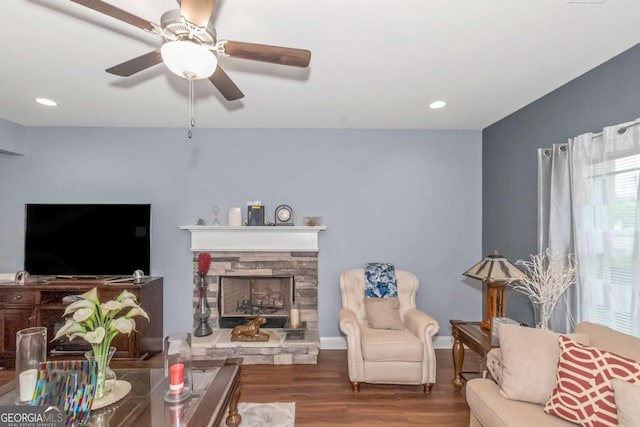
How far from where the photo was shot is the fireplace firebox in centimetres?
392

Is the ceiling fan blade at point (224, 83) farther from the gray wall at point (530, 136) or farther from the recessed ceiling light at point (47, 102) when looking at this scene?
the gray wall at point (530, 136)

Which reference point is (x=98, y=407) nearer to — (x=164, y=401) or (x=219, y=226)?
(x=164, y=401)

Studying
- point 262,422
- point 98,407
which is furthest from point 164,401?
point 262,422

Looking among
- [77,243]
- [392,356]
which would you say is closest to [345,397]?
[392,356]

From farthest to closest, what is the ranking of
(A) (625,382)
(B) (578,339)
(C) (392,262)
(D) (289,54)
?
(C) (392,262) → (B) (578,339) → (D) (289,54) → (A) (625,382)

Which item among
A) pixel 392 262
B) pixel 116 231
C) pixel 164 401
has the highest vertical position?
pixel 116 231

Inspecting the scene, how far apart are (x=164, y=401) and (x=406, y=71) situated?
270 centimetres

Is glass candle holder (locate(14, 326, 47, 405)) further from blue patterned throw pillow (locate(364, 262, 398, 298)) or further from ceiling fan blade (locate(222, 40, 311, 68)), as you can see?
blue patterned throw pillow (locate(364, 262, 398, 298))

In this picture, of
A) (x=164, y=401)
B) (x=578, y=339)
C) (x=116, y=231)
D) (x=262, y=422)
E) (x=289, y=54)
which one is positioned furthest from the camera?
(x=116, y=231)

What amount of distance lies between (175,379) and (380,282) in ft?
7.45

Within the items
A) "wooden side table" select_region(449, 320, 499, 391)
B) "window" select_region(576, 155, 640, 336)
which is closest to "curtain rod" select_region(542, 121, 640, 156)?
"window" select_region(576, 155, 640, 336)

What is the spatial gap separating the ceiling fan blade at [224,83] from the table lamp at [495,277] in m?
2.38

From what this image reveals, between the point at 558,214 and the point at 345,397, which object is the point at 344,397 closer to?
the point at 345,397

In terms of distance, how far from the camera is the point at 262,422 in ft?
7.92
